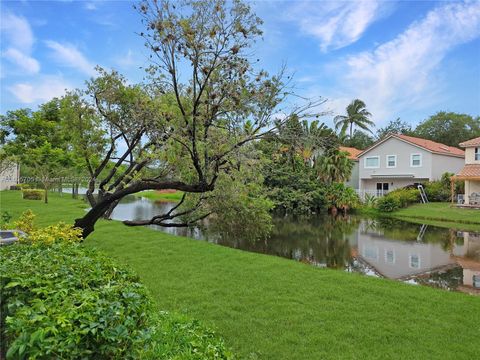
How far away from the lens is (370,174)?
112 ft

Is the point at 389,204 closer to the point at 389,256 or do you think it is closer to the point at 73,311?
the point at 389,256

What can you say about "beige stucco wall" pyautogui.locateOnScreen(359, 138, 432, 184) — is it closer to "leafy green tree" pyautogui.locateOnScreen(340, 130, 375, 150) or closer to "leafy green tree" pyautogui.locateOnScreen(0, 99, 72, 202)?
"leafy green tree" pyautogui.locateOnScreen(340, 130, 375, 150)

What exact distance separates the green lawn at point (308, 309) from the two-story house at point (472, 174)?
853 inches

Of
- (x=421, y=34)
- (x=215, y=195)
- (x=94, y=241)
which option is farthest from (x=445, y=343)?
(x=94, y=241)

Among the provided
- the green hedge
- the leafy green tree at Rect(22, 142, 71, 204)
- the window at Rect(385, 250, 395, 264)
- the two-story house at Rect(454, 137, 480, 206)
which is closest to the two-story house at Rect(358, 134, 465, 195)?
the two-story house at Rect(454, 137, 480, 206)

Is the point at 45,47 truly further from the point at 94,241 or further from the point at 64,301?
the point at 94,241

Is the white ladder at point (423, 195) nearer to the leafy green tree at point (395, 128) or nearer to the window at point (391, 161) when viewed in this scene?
the window at point (391, 161)

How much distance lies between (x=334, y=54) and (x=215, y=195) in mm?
4697

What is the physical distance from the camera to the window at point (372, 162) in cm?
3375

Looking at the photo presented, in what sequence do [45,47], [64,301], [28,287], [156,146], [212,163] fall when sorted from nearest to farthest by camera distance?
1. [64,301]
2. [28,287]
3. [45,47]
4. [212,163]
5. [156,146]

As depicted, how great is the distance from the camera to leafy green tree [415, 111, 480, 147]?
4259 cm

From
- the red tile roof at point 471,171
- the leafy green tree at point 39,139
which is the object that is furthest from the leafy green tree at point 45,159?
the red tile roof at point 471,171

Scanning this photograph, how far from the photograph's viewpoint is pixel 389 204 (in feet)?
87.4

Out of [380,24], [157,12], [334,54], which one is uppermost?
[380,24]
